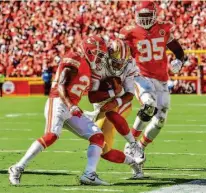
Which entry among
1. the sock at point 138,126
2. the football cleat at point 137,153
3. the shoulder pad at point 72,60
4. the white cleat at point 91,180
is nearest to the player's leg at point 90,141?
the white cleat at point 91,180

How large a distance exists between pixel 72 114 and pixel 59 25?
18.9 metres

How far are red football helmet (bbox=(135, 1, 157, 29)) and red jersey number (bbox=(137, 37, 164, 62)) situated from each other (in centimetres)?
18

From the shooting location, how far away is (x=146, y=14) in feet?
26.8

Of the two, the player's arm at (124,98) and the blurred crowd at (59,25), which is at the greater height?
the player's arm at (124,98)

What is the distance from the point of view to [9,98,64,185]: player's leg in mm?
6508

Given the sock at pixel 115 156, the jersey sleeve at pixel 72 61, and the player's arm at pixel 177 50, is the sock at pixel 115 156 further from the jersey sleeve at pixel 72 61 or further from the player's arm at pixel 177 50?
the player's arm at pixel 177 50

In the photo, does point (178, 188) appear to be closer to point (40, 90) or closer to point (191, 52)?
point (191, 52)

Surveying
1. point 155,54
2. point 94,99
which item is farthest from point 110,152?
point 155,54

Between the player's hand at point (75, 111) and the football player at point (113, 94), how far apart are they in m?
0.43

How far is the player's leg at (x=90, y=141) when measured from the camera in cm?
646

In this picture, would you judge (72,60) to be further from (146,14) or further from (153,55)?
(153,55)

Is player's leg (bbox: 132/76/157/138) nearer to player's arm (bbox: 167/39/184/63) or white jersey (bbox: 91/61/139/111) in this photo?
player's arm (bbox: 167/39/184/63)

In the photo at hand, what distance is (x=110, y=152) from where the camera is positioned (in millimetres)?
6941

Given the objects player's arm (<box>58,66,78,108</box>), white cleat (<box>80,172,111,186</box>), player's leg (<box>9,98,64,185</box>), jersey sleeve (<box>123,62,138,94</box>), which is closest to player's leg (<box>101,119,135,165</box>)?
jersey sleeve (<box>123,62,138,94</box>)
